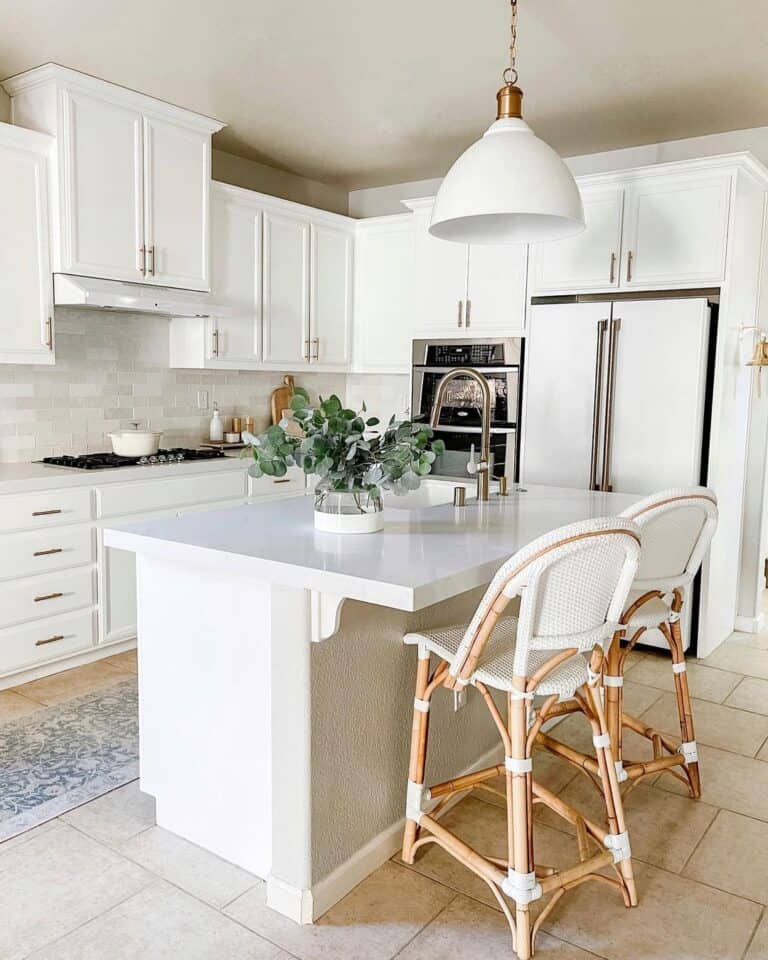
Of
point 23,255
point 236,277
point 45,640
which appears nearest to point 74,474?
point 45,640

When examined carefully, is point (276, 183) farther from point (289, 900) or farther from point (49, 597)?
point (289, 900)

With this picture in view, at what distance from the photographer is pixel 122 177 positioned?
3.83m

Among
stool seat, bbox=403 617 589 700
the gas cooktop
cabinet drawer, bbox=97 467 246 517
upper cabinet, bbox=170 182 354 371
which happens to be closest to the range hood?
upper cabinet, bbox=170 182 354 371

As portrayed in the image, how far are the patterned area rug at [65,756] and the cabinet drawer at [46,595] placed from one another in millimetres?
427

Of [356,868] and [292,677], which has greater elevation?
[292,677]

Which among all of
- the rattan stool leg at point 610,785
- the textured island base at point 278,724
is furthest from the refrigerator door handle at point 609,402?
the rattan stool leg at point 610,785

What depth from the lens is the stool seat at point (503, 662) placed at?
74.4 inches

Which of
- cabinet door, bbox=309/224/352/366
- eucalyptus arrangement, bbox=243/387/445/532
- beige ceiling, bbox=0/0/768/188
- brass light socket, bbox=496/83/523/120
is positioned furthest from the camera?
cabinet door, bbox=309/224/352/366

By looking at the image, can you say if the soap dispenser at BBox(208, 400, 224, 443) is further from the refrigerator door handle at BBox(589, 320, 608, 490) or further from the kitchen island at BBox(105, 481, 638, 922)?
the kitchen island at BBox(105, 481, 638, 922)

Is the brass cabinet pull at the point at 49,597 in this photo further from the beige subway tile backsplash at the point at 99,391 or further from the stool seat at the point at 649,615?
the stool seat at the point at 649,615

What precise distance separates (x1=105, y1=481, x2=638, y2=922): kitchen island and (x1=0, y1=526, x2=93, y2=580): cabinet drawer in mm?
1355

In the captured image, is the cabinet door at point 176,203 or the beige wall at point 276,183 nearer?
the cabinet door at point 176,203

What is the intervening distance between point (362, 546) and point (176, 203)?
108 inches

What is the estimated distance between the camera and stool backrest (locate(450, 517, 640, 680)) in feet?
5.63
